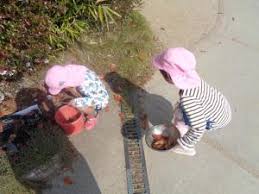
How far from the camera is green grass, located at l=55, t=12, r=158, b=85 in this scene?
4.75 meters

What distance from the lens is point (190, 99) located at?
11.6ft

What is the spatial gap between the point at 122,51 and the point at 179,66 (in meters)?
1.63

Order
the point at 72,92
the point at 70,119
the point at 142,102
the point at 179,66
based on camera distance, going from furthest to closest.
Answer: the point at 142,102 < the point at 72,92 < the point at 70,119 < the point at 179,66

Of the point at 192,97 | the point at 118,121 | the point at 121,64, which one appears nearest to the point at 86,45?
the point at 121,64

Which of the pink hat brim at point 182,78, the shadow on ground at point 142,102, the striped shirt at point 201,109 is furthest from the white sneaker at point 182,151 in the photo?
the pink hat brim at point 182,78

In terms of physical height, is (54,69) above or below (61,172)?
above

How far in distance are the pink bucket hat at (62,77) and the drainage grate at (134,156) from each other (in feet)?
2.40

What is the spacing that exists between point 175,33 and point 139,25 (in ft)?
1.60

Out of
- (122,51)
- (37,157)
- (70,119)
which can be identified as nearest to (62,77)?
(70,119)

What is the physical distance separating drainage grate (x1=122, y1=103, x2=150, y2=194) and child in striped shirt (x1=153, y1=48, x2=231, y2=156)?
1.33 feet

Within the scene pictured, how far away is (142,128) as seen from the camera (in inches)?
167

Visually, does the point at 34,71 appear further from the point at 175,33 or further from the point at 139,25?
the point at 175,33

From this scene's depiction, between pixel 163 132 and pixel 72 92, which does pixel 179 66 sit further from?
pixel 72 92

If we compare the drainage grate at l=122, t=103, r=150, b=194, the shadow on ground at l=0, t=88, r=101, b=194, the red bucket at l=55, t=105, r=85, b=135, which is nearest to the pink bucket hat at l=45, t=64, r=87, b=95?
the red bucket at l=55, t=105, r=85, b=135
